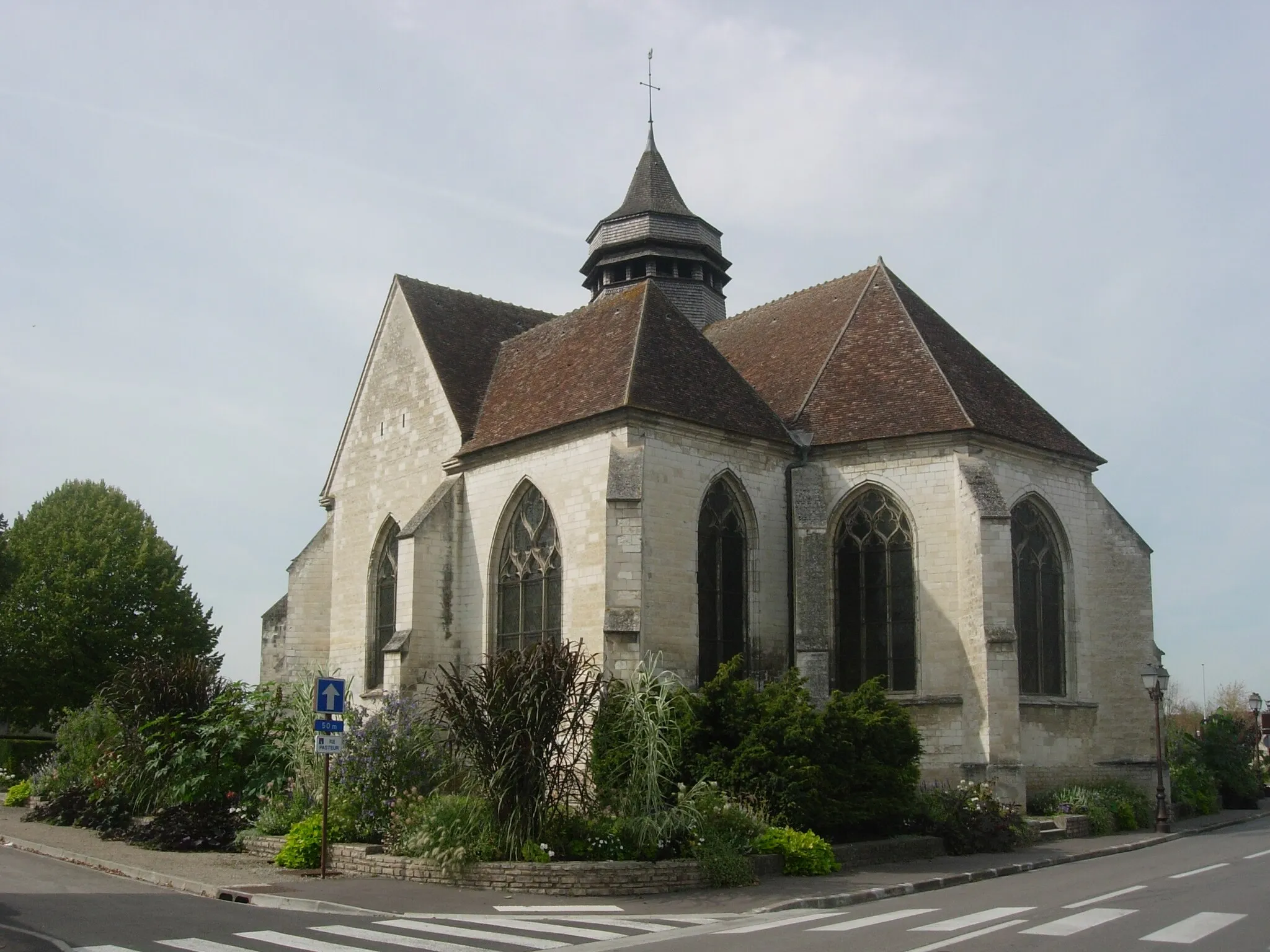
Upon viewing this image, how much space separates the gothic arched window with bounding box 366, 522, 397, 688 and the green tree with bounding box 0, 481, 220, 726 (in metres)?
13.4

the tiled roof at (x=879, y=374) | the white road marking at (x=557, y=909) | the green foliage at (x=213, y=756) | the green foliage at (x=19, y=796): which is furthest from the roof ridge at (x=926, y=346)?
the green foliage at (x=19, y=796)

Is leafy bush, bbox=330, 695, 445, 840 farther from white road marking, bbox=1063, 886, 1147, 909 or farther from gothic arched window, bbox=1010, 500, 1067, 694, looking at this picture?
gothic arched window, bbox=1010, 500, 1067, 694

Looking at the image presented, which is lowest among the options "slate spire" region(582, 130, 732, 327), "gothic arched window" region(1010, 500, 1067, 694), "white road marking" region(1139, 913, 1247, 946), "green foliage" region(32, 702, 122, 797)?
"white road marking" region(1139, 913, 1247, 946)

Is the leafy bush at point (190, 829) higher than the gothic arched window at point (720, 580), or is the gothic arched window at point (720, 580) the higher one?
the gothic arched window at point (720, 580)

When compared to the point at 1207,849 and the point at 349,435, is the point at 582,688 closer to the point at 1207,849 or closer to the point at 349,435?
the point at 1207,849

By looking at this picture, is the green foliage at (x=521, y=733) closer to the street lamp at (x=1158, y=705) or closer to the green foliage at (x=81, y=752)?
the green foliage at (x=81, y=752)

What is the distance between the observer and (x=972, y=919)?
35.5 ft

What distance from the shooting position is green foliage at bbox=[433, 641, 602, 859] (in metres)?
14.0

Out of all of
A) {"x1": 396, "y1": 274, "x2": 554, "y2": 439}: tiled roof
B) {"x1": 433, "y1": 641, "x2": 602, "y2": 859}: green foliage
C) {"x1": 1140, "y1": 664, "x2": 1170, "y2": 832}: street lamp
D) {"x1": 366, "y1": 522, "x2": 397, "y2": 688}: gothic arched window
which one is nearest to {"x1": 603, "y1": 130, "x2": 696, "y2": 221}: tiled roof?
{"x1": 396, "y1": 274, "x2": 554, "y2": 439}: tiled roof

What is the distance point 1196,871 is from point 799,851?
500 cm

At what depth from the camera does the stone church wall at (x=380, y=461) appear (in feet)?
80.1

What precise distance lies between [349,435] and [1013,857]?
16925mm

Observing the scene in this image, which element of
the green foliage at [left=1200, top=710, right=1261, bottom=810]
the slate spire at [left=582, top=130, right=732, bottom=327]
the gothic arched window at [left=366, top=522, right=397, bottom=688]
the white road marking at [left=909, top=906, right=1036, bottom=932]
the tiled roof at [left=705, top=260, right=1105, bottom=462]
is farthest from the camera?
the slate spire at [left=582, top=130, right=732, bottom=327]

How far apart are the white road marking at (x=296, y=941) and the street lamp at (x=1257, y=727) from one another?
26.1 m
